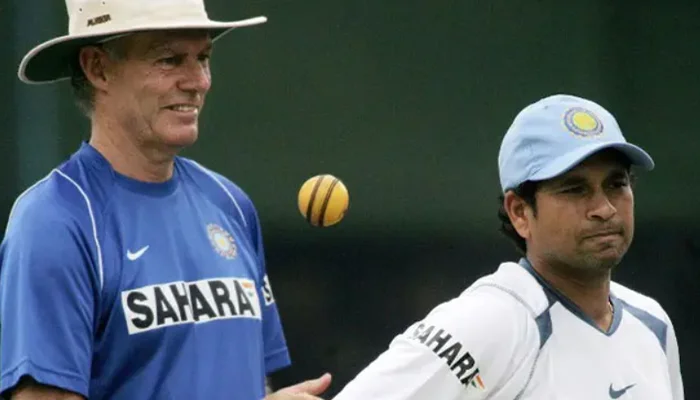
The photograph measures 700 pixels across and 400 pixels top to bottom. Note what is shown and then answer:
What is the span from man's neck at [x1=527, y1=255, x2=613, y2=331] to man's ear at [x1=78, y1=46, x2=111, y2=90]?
112cm

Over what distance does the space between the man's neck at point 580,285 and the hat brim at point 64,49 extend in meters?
0.91

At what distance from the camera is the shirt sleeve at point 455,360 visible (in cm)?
400

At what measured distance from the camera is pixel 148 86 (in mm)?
4027

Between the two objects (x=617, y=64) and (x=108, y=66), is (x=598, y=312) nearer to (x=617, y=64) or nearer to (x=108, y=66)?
(x=108, y=66)

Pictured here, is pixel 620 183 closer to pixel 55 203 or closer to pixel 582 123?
pixel 582 123

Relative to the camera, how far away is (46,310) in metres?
3.73

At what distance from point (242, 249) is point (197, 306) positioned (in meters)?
0.30

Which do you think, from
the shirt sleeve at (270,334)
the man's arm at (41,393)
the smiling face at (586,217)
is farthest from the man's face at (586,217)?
the man's arm at (41,393)

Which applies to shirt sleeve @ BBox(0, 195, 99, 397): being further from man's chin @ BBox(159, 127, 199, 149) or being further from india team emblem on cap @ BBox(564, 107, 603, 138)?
india team emblem on cap @ BBox(564, 107, 603, 138)

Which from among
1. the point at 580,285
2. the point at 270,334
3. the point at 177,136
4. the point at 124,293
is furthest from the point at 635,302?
the point at 124,293

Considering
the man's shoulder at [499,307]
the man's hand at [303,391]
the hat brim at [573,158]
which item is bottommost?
the man's hand at [303,391]

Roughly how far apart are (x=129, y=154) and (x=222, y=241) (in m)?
0.30

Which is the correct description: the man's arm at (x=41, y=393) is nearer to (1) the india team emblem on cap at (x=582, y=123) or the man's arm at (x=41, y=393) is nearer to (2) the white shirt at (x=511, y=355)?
(2) the white shirt at (x=511, y=355)

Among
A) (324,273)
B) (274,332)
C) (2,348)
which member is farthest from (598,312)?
(324,273)
